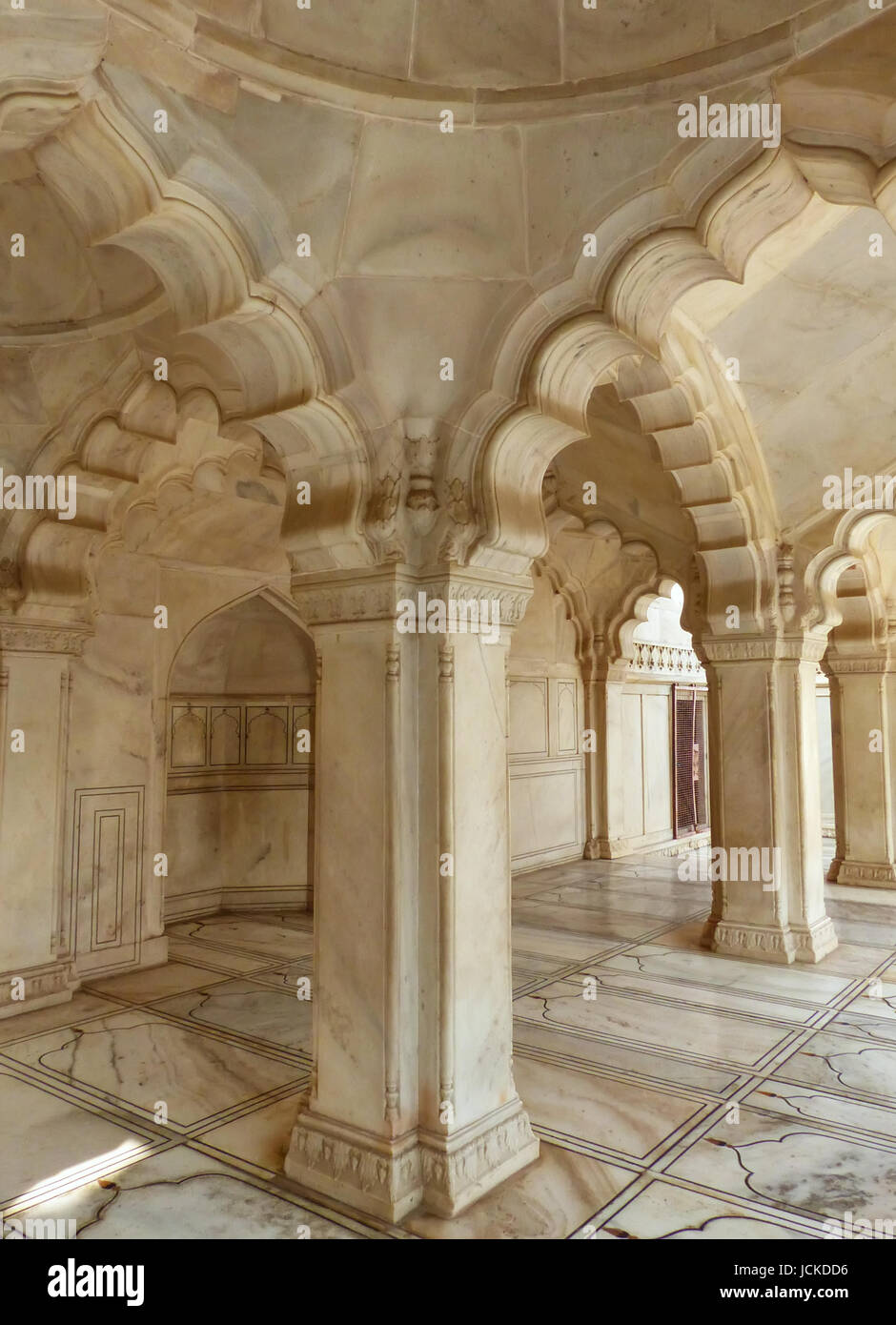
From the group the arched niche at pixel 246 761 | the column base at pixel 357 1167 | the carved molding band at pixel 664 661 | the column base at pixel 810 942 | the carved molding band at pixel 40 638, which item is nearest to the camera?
the column base at pixel 357 1167

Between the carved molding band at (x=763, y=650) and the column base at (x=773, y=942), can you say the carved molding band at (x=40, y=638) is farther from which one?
the column base at (x=773, y=942)

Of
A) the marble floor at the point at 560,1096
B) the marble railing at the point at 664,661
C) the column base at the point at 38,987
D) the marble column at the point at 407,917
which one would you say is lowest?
the marble floor at the point at 560,1096

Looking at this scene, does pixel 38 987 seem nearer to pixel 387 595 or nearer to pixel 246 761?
pixel 246 761

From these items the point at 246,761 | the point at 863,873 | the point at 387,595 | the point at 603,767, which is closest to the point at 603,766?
the point at 603,767

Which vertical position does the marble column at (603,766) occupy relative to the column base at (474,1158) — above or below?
above

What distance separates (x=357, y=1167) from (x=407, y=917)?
849mm

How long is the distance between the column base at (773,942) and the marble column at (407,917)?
11.1 ft

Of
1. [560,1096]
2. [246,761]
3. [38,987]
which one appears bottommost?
[560,1096]

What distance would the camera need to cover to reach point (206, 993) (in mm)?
5699

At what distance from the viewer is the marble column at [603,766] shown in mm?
10820

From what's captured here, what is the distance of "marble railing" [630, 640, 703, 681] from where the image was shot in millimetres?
11422

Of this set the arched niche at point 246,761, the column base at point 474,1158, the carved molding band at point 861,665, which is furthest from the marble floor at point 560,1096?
the carved molding band at point 861,665

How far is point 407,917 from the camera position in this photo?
3.25 metres
